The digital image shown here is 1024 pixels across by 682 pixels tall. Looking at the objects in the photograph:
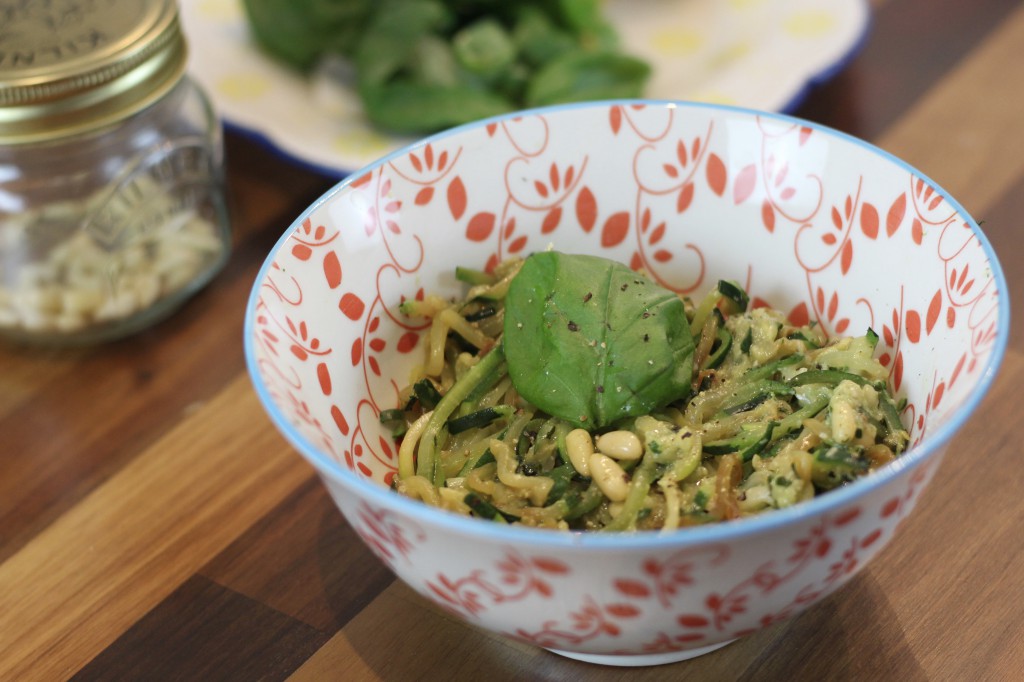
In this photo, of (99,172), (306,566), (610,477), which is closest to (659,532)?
(610,477)

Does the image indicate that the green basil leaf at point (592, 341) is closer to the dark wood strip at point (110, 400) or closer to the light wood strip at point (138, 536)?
the light wood strip at point (138, 536)

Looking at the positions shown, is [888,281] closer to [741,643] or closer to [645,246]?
[645,246]

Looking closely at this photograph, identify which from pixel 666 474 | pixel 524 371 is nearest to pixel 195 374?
pixel 524 371

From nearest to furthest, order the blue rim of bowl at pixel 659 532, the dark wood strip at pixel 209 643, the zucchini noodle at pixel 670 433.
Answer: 1. the blue rim of bowl at pixel 659 532
2. the zucchini noodle at pixel 670 433
3. the dark wood strip at pixel 209 643

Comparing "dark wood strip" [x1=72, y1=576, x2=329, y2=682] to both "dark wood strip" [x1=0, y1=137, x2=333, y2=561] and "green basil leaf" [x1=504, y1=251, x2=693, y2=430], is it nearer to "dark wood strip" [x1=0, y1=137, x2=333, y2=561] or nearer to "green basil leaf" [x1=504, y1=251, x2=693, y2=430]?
"dark wood strip" [x1=0, y1=137, x2=333, y2=561]

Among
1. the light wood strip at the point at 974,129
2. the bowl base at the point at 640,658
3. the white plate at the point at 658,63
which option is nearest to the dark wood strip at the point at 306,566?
the bowl base at the point at 640,658

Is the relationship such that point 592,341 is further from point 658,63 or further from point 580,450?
point 658,63

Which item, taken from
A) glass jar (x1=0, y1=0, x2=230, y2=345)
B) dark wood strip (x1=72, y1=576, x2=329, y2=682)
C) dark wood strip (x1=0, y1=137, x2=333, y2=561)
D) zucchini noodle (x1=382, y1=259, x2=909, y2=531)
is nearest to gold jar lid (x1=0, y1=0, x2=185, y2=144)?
glass jar (x1=0, y1=0, x2=230, y2=345)
